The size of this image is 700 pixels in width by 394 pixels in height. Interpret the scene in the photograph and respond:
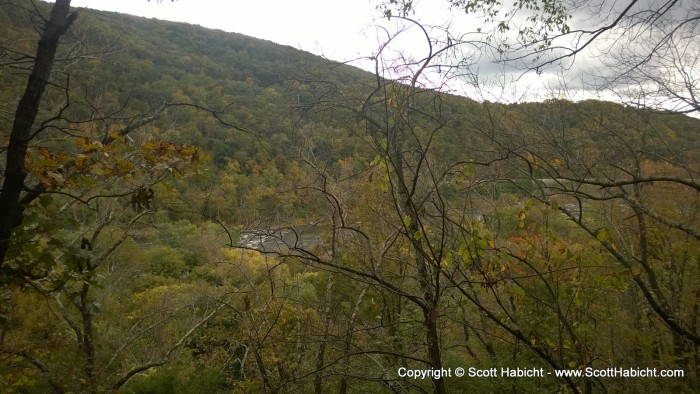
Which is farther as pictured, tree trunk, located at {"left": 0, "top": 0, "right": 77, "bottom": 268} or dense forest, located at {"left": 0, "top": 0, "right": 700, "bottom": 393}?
dense forest, located at {"left": 0, "top": 0, "right": 700, "bottom": 393}

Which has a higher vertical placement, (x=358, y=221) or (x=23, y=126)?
(x=23, y=126)

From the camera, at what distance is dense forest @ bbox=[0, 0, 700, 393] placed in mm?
2188

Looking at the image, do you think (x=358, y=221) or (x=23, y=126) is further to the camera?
(x=358, y=221)

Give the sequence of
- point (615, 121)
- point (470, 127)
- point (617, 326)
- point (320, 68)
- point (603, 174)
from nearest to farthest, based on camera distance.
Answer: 1. point (320, 68)
2. point (470, 127)
3. point (603, 174)
4. point (615, 121)
5. point (617, 326)

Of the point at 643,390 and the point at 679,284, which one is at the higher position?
the point at 679,284

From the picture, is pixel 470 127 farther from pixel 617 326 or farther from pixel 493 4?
pixel 617 326

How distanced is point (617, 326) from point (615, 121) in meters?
7.95

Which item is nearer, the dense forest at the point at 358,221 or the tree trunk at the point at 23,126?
the tree trunk at the point at 23,126

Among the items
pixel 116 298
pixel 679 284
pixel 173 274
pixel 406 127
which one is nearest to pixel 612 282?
pixel 406 127

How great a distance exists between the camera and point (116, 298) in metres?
17.1

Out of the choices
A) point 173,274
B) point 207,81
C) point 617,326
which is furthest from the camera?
point 207,81

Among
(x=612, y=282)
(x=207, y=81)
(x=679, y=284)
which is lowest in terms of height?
(x=679, y=284)

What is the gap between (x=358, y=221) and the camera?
12.7 feet

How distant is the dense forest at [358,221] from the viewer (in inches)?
86.1
